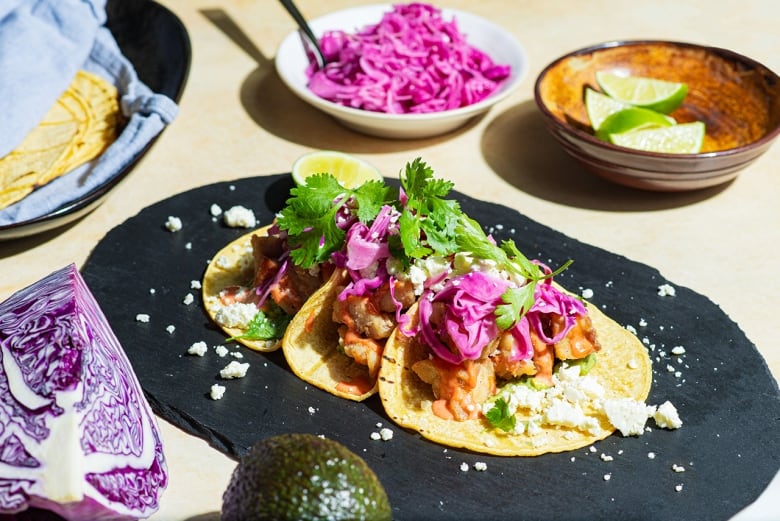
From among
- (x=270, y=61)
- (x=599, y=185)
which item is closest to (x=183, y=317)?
(x=599, y=185)

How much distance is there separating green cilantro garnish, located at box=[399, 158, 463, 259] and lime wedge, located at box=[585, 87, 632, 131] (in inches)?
72.2

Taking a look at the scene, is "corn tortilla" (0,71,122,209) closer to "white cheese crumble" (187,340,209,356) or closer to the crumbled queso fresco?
"white cheese crumble" (187,340,209,356)

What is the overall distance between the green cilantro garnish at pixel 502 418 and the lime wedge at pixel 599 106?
223 centimetres

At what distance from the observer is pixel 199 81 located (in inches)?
254

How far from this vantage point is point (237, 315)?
396 cm

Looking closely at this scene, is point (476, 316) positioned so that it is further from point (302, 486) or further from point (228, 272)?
point (228, 272)

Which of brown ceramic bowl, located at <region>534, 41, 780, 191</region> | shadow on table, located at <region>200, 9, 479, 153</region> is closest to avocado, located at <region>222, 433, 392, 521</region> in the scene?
brown ceramic bowl, located at <region>534, 41, 780, 191</region>

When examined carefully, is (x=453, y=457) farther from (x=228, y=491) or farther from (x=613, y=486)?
(x=228, y=491)

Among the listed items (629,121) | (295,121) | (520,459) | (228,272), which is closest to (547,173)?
(629,121)

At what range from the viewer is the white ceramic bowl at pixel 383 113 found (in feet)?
17.4

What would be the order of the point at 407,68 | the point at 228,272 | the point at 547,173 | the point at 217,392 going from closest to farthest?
the point at 217,392 < the point at 228,272 < the point at 547,173 < the point at 407,68

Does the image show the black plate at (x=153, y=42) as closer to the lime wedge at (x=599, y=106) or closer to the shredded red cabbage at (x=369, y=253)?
the shredded red cabbage at (x=369, y=253)

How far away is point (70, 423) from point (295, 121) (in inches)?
133

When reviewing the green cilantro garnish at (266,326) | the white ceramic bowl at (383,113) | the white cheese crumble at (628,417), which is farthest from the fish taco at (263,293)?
the white ceramic bowl at (383,113)
